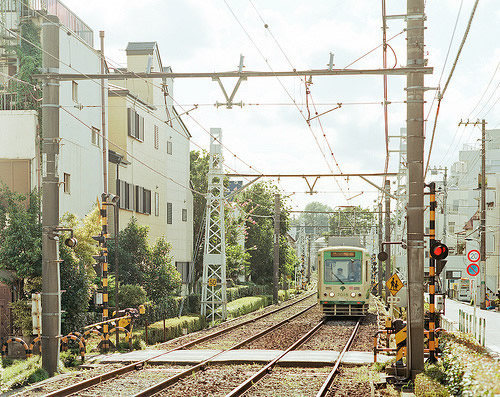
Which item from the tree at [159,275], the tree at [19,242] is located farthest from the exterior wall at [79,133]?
the tree at [19,242]

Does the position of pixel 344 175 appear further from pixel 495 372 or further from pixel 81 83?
pixel 495 372

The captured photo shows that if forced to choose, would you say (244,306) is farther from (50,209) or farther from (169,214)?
(50,209)

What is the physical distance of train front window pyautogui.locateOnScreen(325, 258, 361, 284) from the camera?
34562 mm

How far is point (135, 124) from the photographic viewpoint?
3506 centimetres

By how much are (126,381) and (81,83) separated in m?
16.3

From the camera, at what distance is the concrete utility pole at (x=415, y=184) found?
45.7ft

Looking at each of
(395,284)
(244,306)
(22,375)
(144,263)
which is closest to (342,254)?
(244,306)

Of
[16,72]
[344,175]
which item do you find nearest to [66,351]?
[16,72]

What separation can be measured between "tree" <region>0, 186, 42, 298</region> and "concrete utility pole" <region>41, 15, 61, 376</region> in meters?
4.04

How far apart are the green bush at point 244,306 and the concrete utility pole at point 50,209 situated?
71.4 feet

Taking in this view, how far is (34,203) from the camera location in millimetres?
21531

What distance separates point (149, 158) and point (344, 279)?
468 inches

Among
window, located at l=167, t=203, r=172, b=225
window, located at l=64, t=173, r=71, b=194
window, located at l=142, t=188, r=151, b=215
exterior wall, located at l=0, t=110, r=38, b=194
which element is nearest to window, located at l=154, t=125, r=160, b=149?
window, located at l=142, t=188, r=151, b=215

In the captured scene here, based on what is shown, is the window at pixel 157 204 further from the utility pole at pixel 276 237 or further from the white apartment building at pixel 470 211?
the white apartment building at pixel 470 211
